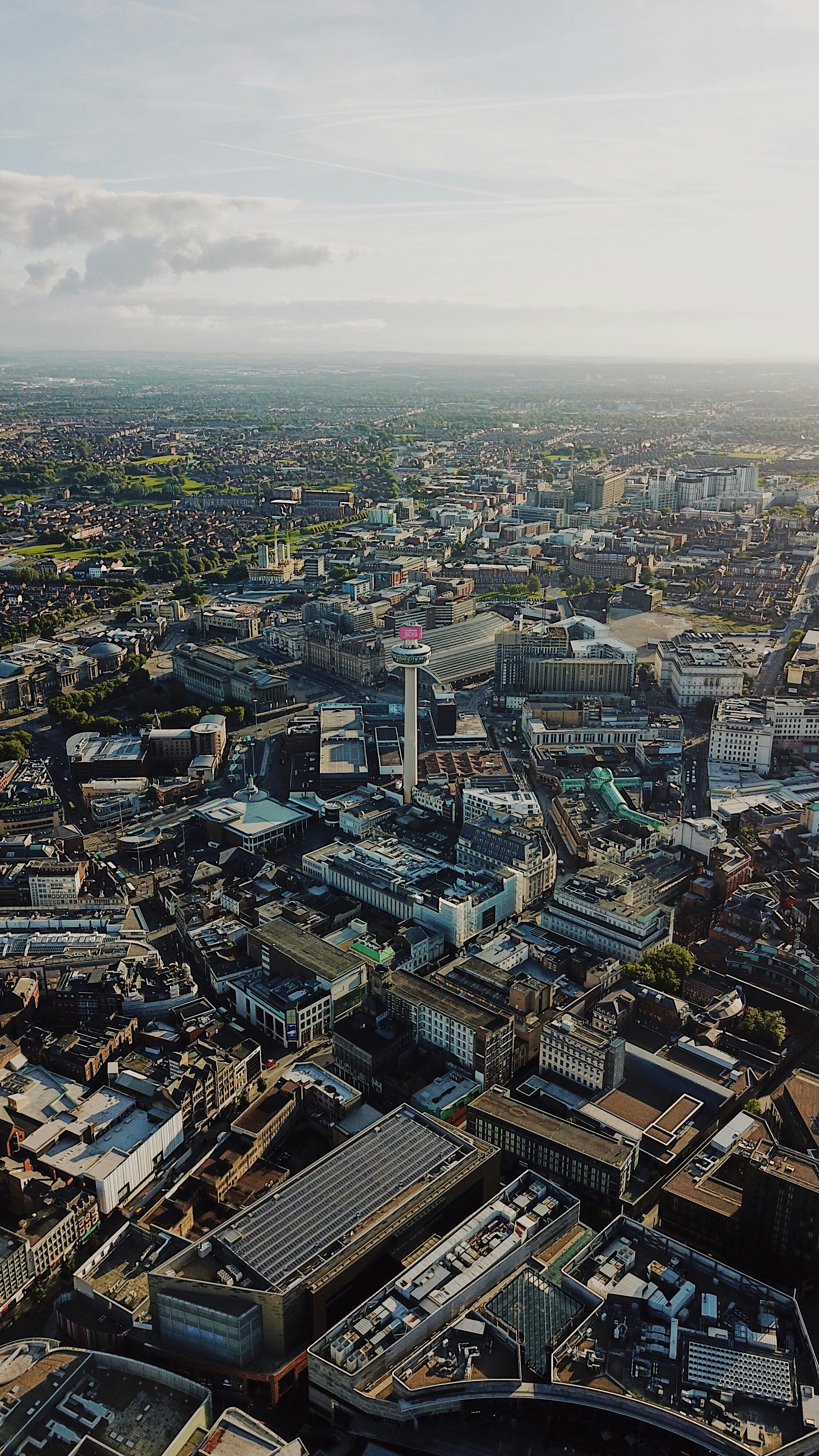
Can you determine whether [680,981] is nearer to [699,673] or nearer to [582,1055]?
[582,1055]

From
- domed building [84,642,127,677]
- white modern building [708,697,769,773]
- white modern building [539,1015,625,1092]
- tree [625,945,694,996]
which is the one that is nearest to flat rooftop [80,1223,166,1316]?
white modern building [539,1015,625,1092]

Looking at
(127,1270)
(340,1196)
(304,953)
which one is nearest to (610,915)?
(304,953)

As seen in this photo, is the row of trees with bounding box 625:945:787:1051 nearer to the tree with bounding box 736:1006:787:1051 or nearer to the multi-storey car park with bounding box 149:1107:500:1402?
the tree with bounding box 736:1006:787:1051

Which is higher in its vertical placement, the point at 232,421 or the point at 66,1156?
the point at 232,421

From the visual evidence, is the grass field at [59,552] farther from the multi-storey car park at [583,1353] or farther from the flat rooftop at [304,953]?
the multi-storey car park at [583,1353]

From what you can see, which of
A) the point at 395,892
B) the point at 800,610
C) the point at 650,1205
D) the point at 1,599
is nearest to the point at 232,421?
the point at 1,599

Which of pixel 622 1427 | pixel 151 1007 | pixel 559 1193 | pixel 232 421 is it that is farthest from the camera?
pixel 232 421

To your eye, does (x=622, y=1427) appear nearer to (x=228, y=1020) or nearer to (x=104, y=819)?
(x=228, y=1020)
